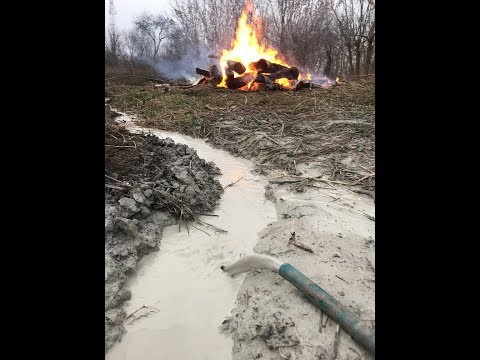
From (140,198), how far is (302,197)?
2294 mm

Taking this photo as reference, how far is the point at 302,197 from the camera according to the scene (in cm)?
Answer: 454

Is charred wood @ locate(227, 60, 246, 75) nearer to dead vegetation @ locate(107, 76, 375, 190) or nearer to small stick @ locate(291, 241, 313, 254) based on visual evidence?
dead vegetation @ locate(107, 76, 375, 190)

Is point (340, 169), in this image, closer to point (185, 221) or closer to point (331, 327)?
point (185, 221)

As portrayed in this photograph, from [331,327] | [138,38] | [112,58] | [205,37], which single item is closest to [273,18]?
[205,37]

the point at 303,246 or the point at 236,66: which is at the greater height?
the point at 236,66

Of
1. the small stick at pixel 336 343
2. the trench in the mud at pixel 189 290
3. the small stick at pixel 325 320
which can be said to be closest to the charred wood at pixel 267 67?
the trench in the mud at pixel 189 290

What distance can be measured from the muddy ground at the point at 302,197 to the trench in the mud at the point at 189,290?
0.16 meters

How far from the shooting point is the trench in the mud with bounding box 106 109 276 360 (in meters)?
2.11

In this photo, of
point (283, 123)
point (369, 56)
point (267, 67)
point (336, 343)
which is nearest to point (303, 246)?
point (336, 343)

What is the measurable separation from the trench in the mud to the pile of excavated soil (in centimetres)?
11

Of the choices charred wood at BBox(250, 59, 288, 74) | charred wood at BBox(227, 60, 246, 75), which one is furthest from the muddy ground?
charred wood at BBox(227, 60, 246, 75)

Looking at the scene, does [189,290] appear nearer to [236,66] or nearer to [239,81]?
[239,81]

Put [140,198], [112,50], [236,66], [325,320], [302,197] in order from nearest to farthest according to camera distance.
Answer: [325,320], [140,198], [302,197], [236,66], [112,50]

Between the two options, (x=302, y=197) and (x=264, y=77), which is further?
(x=264, y=77)
